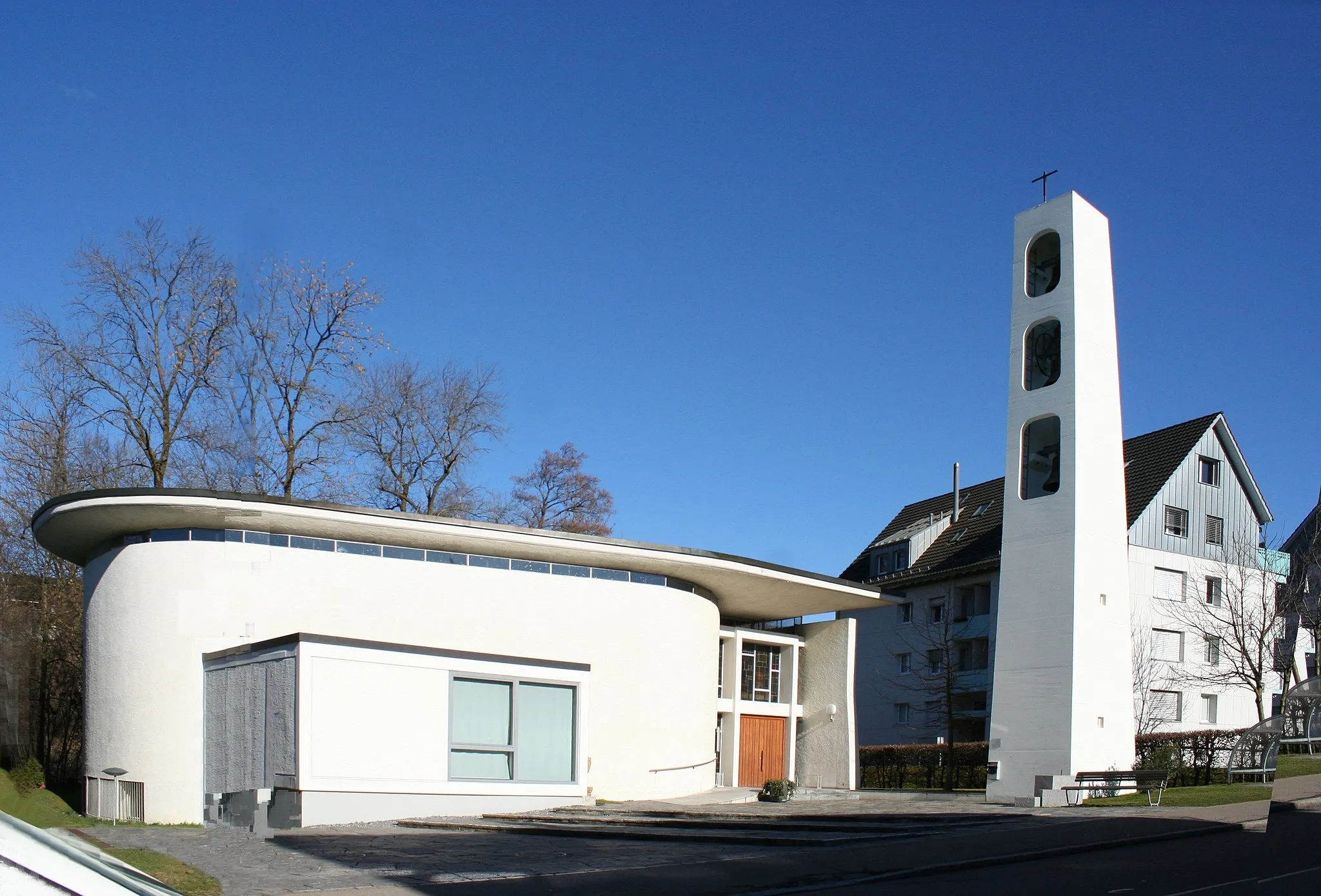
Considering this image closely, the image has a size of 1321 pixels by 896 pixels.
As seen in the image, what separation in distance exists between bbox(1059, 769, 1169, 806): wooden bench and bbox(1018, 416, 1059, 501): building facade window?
6126mm

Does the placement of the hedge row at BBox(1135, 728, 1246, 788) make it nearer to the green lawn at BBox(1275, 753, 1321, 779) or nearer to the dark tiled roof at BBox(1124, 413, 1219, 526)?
the dark tiled roof at BBox(1124, 413, 1219, 526)

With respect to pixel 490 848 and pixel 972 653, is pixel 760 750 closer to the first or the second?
pixel 972 653

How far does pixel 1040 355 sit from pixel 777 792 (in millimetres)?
12699

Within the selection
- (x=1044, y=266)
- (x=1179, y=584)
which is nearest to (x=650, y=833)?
(x=1044, y=266)

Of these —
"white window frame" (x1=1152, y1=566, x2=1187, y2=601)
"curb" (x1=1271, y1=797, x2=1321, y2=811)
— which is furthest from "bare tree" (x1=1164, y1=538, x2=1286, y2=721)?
"curb" (x1=1271, y1=797, x2=1321, y2=811)

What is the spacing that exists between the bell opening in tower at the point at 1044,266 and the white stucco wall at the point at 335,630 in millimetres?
11687

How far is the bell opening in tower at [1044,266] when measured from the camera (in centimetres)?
2762

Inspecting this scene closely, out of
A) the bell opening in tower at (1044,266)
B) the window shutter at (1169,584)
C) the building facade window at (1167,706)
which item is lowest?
the building facade window at (1167,706)

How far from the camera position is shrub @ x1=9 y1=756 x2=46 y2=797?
177cm

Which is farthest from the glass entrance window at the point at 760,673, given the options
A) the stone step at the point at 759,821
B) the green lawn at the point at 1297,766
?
the green lawn at the point at 1297,766

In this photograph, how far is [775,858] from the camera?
1353 centimetres

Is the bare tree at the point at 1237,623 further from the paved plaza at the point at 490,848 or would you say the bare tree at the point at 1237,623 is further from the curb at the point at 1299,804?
the curb at the point at 1299,804

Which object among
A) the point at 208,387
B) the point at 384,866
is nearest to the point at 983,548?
the point at 208,387

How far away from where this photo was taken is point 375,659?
20266 millimetres
